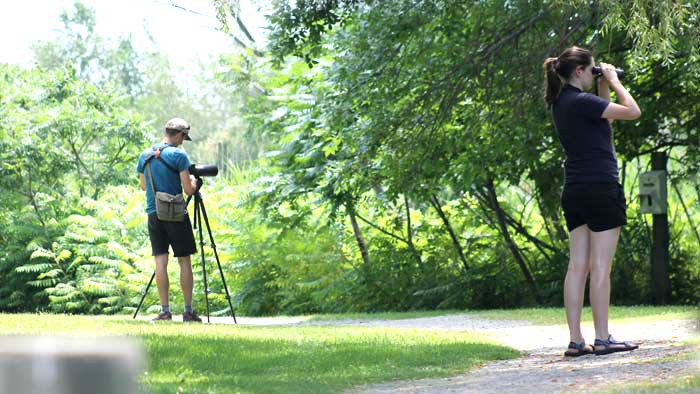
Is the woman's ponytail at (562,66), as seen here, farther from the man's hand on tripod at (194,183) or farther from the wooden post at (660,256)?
the wooden post at (660,256)

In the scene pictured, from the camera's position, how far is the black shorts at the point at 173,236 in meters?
11.9

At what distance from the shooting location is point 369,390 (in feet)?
21.7

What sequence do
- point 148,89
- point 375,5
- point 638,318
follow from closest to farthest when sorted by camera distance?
point 638,318
point 375,5
point 148,89

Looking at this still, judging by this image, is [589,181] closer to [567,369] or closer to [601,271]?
[601,271]

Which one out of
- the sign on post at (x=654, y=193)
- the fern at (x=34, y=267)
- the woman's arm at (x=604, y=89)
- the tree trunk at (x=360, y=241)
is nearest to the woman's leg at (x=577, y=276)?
the woman's arm at (x=604, y=89)

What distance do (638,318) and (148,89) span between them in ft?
216

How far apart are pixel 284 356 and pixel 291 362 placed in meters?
0.27

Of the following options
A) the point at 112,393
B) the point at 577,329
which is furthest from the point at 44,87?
the point at 112,393

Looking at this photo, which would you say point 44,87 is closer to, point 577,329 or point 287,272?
point 287,272

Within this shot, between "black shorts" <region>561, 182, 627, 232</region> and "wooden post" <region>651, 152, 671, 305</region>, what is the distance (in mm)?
9262

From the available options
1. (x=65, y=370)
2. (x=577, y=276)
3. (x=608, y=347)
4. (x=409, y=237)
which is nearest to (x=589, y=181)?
(x=577, y=276)

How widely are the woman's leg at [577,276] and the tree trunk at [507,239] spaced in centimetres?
982

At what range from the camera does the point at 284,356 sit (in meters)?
8.02

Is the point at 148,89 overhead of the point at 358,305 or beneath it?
overhead
